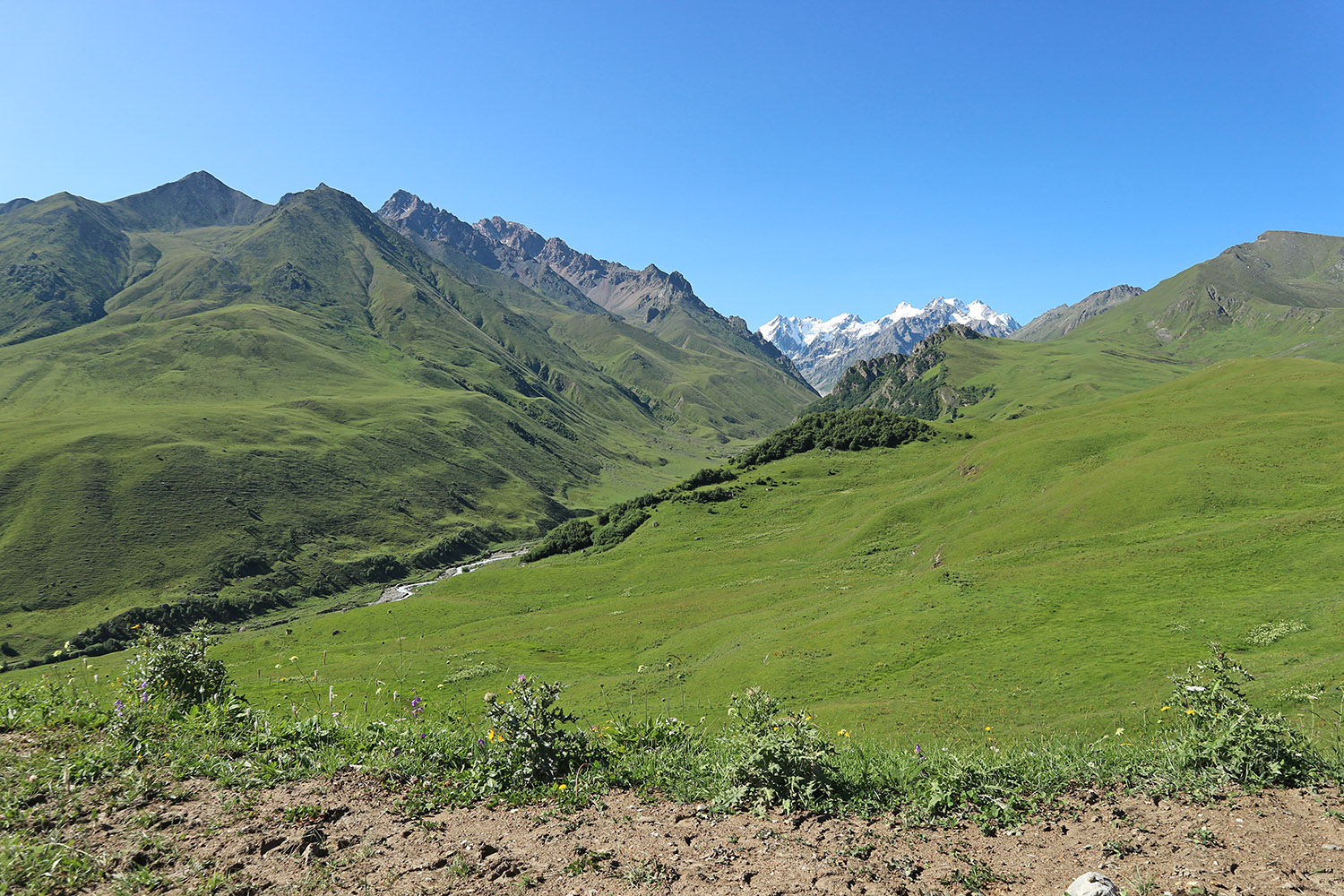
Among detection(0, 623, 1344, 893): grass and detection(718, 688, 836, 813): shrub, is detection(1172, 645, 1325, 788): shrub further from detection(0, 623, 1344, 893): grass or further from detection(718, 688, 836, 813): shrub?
detection(718, 688, 836, 813): shrub

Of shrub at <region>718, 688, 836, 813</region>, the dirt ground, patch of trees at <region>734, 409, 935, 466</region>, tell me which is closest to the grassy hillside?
the dirt ground

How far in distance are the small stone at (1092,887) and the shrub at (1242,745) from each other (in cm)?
466

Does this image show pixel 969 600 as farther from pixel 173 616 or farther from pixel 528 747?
pixel 173 616

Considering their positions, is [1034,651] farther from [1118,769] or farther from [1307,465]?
[1307,465]

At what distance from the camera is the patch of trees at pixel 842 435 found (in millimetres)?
149500

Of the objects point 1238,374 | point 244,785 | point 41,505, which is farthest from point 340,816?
point 41,505

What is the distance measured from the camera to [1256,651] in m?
24.8

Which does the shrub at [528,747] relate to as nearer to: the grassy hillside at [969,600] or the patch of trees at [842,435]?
the grassy hillside at [969,600]

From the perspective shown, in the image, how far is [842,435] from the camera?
15500 cm

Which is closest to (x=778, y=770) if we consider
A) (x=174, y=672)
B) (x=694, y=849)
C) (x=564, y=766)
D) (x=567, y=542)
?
(x=694, y=849)

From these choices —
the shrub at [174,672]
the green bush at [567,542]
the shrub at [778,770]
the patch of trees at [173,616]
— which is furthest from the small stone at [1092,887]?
the patch of trees at [173,616]

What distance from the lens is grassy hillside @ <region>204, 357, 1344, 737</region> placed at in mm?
26547

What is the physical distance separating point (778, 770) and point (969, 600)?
1232 inches

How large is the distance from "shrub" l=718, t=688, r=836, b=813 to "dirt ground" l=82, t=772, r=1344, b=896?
37 cm
